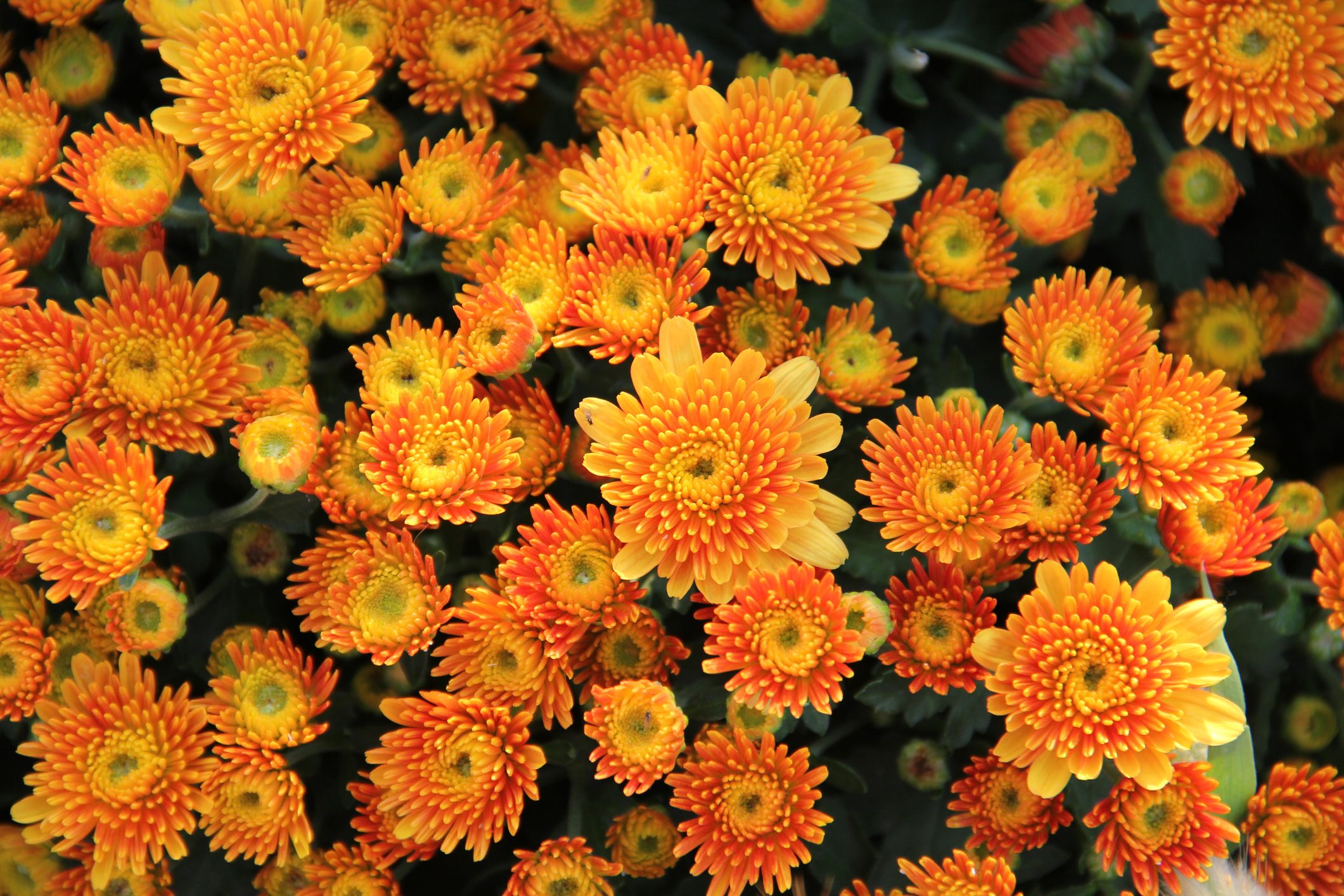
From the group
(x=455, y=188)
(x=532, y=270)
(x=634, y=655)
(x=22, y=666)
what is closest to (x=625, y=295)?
(x=532, y=270)

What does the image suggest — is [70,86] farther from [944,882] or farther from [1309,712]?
[1309,712]

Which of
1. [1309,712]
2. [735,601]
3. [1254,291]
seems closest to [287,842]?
[735,601]

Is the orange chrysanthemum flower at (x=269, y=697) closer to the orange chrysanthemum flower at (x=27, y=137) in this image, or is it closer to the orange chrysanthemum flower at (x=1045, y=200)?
the orange chrysanthemum flower at (x=27, y=137)

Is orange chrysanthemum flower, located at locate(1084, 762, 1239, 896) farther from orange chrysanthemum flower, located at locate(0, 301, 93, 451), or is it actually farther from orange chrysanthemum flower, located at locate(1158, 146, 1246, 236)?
orange chrysanthemum flower, located at locate(0, 301, 93, 451)

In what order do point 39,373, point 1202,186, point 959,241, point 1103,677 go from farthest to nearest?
point 1202,186 < point 959,241 < point 39,373 < point 1103,677

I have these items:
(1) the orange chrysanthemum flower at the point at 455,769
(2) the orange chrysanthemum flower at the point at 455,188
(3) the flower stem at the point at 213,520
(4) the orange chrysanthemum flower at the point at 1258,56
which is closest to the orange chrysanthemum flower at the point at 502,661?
(1) the orange chrysanthemum flower at the point at 455,769

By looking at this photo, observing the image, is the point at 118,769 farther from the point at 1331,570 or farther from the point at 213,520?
the point at 1331,570

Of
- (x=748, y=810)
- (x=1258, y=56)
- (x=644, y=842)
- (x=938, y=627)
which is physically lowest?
(x=644, y=842)
